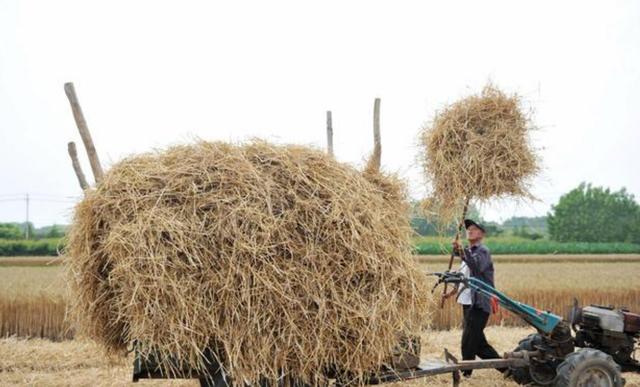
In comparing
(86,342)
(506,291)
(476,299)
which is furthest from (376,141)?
(506,291)

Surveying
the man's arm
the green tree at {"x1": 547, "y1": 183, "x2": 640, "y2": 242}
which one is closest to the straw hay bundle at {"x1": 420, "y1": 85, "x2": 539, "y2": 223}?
the man's arm

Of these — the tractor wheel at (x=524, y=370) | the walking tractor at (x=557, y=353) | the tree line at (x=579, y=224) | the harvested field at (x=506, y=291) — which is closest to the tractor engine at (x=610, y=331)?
the walking tractor at (x=557, y=353)

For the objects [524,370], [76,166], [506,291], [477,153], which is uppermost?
[477,153]

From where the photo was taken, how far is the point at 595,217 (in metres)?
42.5

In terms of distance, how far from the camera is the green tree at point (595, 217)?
124 ft

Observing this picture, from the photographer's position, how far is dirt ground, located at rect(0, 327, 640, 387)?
7.11 m

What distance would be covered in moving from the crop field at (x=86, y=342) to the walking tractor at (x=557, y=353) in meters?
0.47

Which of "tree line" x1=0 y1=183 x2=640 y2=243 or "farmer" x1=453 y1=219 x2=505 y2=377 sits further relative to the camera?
"tree line" x1=0 y1=183 x2=640 y2=243

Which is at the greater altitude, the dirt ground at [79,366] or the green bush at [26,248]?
the green bush at [26,248]

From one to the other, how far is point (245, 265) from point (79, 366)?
4.92 m

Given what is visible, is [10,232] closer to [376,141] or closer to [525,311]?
[376,141]

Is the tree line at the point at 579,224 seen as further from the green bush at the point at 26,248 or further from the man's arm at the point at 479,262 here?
the man's arm at the point at 479,262

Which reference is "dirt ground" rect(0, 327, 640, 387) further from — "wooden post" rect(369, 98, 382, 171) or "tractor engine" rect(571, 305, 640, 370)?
"wooden post" rect(369, 98, 382, 171)

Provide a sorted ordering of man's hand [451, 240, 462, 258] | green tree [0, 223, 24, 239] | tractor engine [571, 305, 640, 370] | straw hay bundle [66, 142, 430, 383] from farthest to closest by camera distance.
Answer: green tree [0, 223, 24, 239] → man's hand [451, 240, 462, 258] → tractor engine [571, 305, 640, 370] → straw hay bundle [66, 142, 430, 383]
